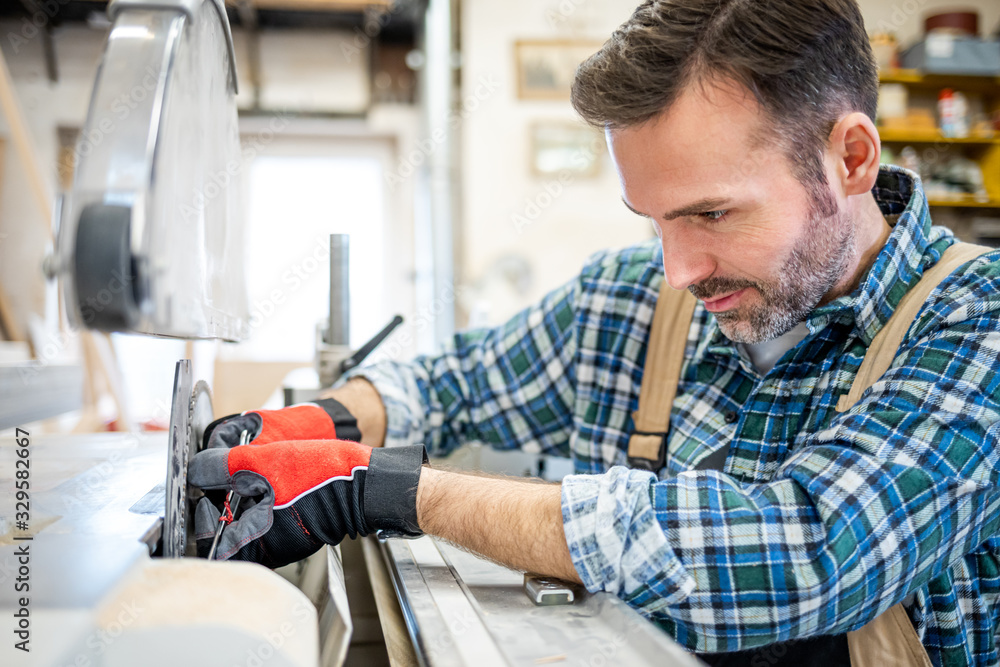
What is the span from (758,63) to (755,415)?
1.51 ft

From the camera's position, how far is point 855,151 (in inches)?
37.6

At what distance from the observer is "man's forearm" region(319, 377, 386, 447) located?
1.16 metres

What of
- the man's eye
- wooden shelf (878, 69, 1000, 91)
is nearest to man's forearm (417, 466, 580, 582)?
the man's eye

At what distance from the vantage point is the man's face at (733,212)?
2.88 feet

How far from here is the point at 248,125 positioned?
485 cm

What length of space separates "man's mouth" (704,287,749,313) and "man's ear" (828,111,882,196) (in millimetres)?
196

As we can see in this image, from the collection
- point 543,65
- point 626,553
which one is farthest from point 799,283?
point 543,65

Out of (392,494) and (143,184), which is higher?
(143,184)

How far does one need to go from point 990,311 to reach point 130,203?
0.87 m

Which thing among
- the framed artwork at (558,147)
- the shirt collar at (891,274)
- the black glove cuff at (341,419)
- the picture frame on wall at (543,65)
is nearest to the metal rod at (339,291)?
the black glove cuff at (341,419)

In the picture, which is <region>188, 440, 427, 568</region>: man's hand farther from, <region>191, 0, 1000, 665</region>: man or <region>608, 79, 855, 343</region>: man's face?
<region>608, 79, 855, 343</region>: man's face

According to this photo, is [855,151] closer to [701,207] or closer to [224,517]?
[701,207]

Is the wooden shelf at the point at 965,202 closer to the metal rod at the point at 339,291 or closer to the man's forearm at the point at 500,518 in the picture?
the metal rod at the point at 339,291

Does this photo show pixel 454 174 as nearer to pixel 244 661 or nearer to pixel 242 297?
pixel 242 297
